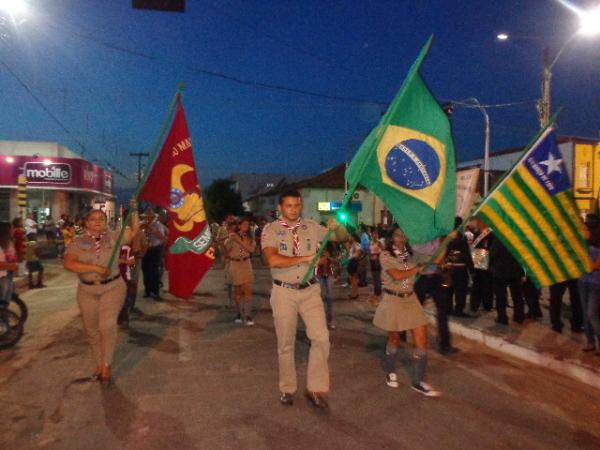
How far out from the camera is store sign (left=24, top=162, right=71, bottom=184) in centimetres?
2833

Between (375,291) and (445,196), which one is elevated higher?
(445,196)

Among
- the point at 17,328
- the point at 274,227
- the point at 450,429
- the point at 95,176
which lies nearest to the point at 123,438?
the point at 274,227

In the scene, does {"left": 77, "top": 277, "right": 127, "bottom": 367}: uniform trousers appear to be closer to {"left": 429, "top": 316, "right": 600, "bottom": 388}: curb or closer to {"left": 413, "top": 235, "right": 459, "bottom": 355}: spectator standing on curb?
{"left": 413, "top": 235, "right": 459, "bottom": 355}: spectator standing on curb

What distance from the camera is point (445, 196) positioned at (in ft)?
16.1

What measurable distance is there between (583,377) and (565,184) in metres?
2.35

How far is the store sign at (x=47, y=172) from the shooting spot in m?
28.3

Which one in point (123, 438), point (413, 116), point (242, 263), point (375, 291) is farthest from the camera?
point (375, 291)

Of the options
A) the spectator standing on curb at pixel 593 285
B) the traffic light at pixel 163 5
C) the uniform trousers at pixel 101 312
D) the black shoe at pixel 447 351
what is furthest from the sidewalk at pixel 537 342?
the traffic light at pixel 163 5

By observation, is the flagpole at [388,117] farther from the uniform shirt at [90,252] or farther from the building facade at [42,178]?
the building facade at [42,178]

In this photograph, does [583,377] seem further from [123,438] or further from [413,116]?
[123,438]

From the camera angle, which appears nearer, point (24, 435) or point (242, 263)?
point (24, 435)

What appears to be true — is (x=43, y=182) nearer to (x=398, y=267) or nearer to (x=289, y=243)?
(x=289, y=243)

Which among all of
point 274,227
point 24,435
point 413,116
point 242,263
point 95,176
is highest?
point 95,176

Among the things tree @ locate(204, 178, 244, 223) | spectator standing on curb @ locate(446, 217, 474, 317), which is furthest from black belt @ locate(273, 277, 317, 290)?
tree @ locate(204, 178, 244, 223)
